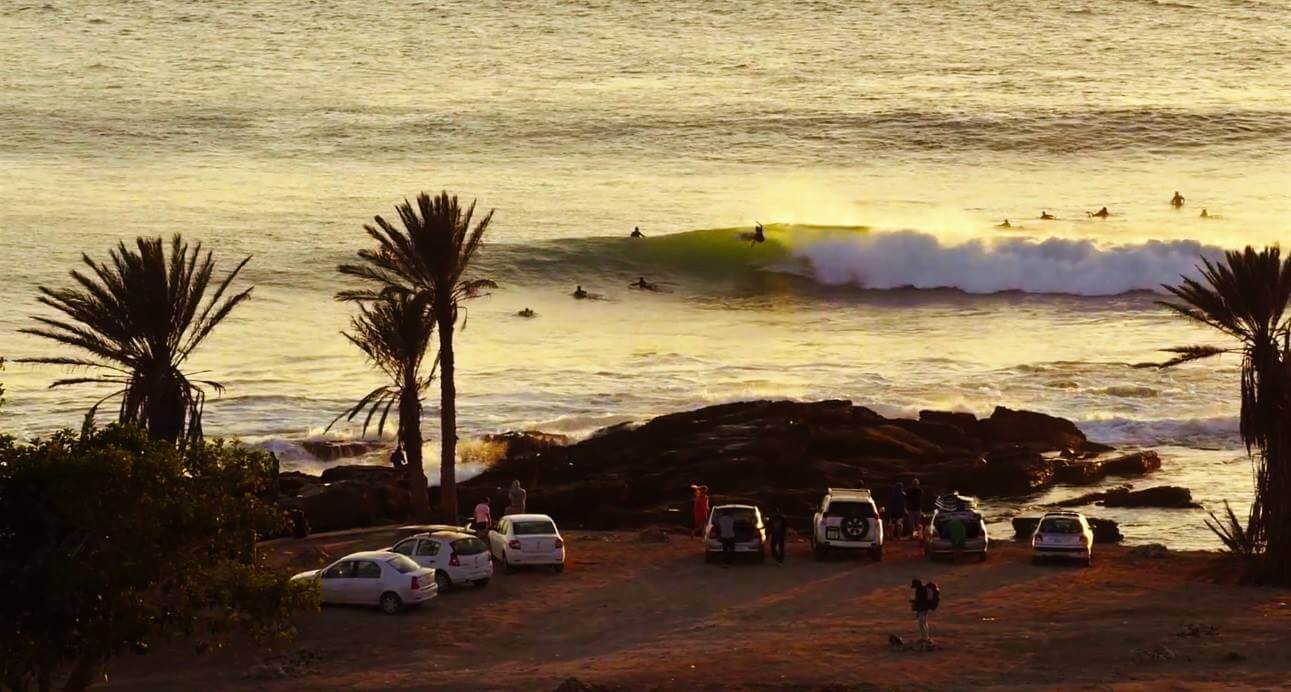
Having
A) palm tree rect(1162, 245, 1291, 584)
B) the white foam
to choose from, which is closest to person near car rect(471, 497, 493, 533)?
palm tree rect(1162, 245, 1291, 584)

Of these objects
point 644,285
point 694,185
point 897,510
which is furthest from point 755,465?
point 694,185

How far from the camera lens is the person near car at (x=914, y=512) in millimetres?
37281

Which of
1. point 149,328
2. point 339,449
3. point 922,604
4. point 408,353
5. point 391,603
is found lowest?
point 391,603

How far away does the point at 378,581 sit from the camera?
29.9 m

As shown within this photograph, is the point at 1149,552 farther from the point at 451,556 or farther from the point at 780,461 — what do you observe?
the point at 451,556

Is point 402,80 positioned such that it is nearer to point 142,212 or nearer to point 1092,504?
point 142,212

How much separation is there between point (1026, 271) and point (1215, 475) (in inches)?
1434

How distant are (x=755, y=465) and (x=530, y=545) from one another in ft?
35.7

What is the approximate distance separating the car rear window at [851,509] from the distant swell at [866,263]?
4697 cm

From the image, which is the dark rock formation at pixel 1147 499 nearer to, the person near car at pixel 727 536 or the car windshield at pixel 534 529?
the person near car at pixel 727 536

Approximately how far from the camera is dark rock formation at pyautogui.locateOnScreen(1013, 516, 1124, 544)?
123 feet

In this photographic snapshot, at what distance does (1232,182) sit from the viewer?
98938 millimetres

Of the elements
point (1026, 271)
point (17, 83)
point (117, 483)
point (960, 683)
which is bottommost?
point (960, 683)

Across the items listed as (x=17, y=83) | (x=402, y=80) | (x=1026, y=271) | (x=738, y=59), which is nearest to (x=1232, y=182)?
(x=1026, y=271)
